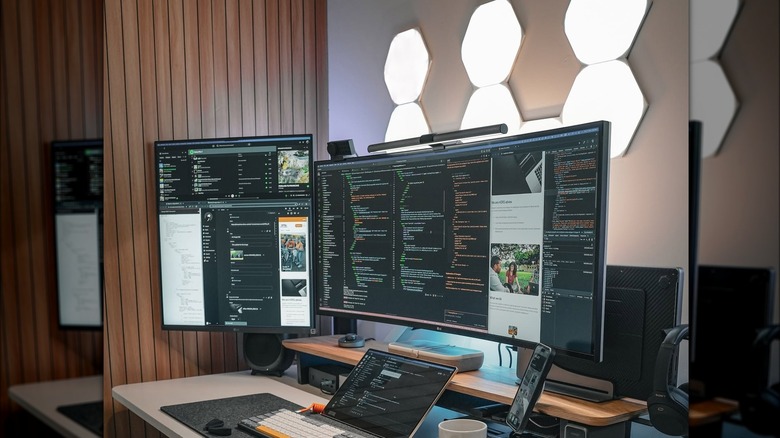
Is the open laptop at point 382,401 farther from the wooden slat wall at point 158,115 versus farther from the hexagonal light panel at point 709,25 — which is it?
the hexagonal light panel at point 709,25

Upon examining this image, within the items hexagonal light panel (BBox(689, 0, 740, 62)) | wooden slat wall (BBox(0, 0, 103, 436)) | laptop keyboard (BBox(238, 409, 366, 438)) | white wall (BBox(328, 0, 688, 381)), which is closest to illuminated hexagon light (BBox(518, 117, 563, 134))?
white wall (BBox(328, 0, 688, 381))

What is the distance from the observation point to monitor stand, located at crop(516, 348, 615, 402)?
1.22 meters

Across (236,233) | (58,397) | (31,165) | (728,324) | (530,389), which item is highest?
(31,165)

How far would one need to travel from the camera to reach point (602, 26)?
4.65ft

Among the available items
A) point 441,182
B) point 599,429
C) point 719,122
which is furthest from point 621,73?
point 719,122

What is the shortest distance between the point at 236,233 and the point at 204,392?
1.52 ft

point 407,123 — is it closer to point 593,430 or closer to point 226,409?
point 226,409

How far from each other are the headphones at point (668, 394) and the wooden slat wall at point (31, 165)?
2.55 metres

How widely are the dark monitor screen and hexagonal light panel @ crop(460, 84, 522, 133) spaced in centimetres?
126

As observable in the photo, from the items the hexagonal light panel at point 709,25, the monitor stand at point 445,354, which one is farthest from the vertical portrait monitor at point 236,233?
the hexagonal light panel at point 709,25

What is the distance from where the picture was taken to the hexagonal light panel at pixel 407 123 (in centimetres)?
194

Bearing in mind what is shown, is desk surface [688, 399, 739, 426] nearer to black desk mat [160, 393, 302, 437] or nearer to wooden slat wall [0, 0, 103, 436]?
black desk mat [160, 393, 302, 437]

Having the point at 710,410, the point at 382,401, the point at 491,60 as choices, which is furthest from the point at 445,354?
the point at 710,410

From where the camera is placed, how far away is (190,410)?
5.12 ft
